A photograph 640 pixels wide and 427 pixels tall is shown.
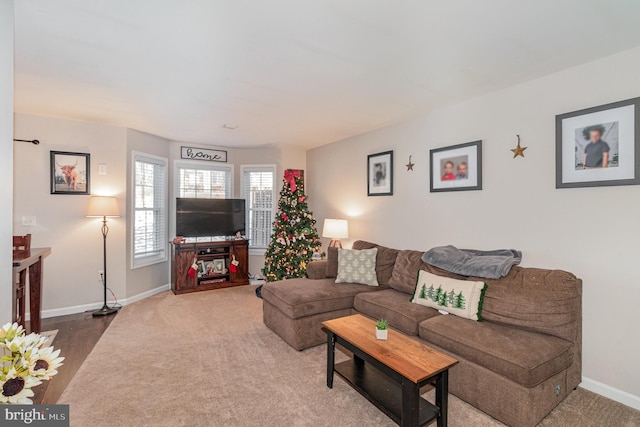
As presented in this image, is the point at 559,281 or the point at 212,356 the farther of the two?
the point at 212,356

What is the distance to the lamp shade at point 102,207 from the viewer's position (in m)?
3.92

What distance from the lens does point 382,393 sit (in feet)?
6.84

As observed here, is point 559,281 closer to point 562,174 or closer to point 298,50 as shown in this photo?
point 562,174

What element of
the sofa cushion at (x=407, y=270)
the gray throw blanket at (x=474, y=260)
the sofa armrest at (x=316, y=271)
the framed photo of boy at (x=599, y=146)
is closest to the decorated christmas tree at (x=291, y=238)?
the sofa armrest at (x=316, y=271)

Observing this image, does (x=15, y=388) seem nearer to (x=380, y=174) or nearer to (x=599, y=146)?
(x=599, y=146)

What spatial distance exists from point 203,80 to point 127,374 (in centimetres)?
261

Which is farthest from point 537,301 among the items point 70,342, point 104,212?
point 104,212

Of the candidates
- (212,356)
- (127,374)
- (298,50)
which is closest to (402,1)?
(298,50)

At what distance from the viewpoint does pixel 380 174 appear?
429 cm

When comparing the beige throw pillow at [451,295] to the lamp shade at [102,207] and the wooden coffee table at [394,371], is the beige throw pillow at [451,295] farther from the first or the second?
the lamp shade at [102,207]

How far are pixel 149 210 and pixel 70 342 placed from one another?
2.21m

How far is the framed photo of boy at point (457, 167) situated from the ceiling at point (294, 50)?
54 centimetres

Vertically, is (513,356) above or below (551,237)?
below

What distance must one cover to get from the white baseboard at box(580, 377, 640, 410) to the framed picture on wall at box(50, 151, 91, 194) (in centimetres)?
574
